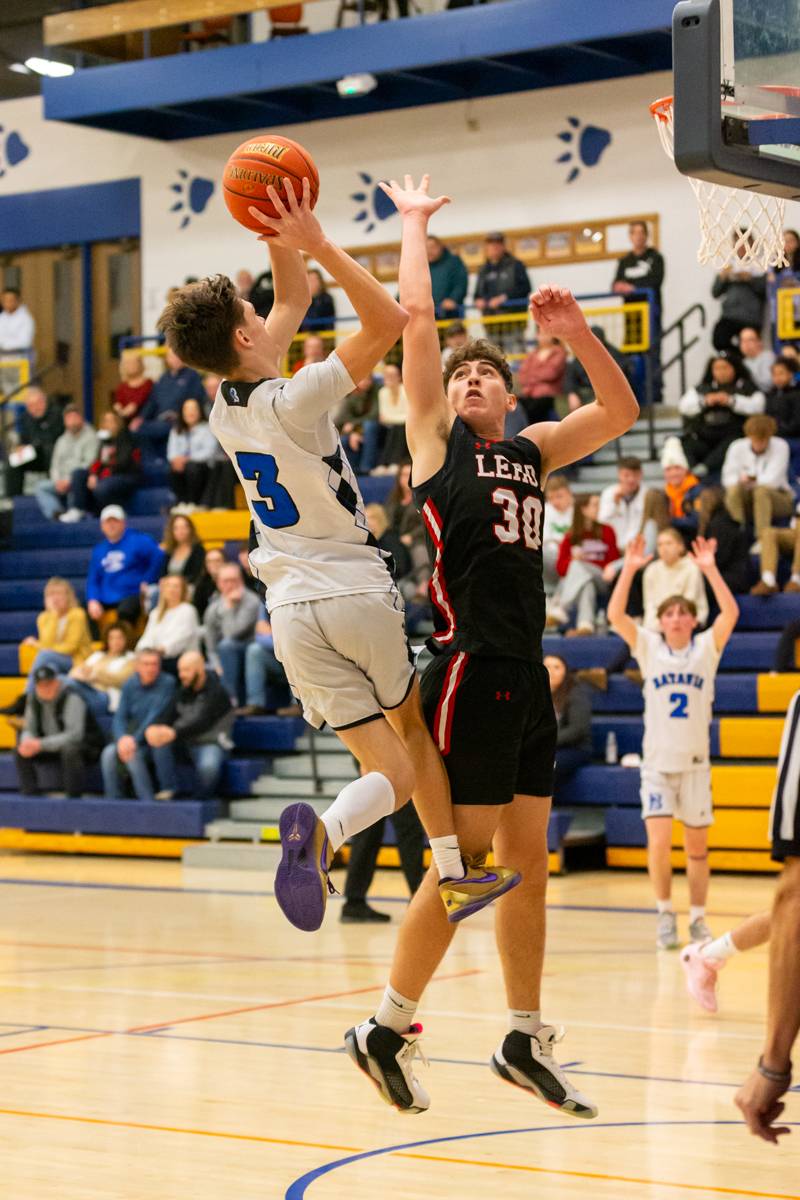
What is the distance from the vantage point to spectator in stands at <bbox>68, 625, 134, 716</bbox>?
51.5 ft

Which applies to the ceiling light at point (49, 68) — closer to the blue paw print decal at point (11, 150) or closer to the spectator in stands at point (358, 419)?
the blue paw print decal at point (11, 150)

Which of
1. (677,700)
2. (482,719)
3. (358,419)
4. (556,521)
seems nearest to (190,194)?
(358,419)

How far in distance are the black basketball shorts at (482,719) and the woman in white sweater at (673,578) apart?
8532 mm

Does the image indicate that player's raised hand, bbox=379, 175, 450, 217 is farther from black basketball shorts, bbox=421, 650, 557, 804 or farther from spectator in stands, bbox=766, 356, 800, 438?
spectator in stands, bbox=766, 356, 800, 438

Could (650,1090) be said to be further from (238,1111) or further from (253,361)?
(253,361)

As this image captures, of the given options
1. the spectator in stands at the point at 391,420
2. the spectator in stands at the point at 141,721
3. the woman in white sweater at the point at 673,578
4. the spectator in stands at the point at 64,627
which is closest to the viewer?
the woman in white sweater at the point at 673,578

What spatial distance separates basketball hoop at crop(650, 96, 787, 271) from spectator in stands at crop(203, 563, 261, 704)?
9667mm

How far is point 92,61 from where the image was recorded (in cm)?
2367

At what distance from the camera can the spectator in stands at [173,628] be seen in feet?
51.1

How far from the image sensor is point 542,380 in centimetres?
1634

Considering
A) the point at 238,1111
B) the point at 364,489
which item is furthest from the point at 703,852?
the point at 364,489

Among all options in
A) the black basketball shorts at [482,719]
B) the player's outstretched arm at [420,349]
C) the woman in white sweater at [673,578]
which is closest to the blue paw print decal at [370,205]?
the woman in white sweater at [673,578]

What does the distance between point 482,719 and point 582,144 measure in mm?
15379

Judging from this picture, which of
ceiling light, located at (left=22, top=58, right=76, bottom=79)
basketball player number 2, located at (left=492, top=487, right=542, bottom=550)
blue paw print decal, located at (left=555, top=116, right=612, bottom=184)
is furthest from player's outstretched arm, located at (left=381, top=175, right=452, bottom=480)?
ceiling light, located at (left=22, top=58, right=76, bottom=79)
